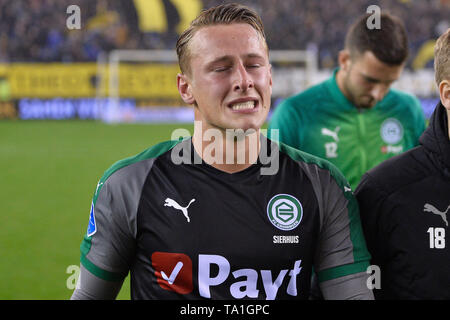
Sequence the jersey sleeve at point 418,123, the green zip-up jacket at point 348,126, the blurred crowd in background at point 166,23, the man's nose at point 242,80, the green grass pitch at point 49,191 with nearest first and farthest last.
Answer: the man's nose at point 242,80 < the green zip-up jacket at point 348,126 < the jersey sleeve at point 418,123 < the green grass pitch at point 49,191 < the blurred crowd in background at point 166,23

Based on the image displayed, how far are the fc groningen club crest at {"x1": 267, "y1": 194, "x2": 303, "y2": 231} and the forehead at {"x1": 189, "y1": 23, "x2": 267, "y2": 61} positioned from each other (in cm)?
45

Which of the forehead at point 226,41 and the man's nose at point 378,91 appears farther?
the man's nose at point 378,91

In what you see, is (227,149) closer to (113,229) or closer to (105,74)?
(113,229)

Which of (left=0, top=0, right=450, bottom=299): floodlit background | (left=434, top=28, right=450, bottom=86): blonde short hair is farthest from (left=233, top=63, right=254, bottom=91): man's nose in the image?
(left=0, top=0, right=450, bottom=299): floodlit background

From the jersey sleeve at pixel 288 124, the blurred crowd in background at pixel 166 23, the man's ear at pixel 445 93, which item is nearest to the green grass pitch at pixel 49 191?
the jersey sleeve at pixel 288 124

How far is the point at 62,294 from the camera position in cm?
429

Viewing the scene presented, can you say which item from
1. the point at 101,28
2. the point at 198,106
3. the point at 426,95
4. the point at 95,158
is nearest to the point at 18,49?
the point at 101,28

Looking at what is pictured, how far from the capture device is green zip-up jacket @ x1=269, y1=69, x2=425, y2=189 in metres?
3.42

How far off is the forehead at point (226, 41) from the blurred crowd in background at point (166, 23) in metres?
16.4

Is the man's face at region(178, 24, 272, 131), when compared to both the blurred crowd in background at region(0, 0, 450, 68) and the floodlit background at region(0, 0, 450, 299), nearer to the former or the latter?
the floodlit background at region(0, 0, 450, 299)

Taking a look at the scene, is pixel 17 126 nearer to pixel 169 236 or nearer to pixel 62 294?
pixel 62 294


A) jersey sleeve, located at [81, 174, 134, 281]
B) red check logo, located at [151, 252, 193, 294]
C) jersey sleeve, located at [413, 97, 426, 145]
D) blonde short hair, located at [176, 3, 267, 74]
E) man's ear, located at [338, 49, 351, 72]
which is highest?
man's ear, located at [338, 49, 351, 72]

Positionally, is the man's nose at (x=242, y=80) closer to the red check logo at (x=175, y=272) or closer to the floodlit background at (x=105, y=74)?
the red check logo at (x=175, y=272)

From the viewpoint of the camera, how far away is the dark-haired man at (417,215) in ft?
5.92
